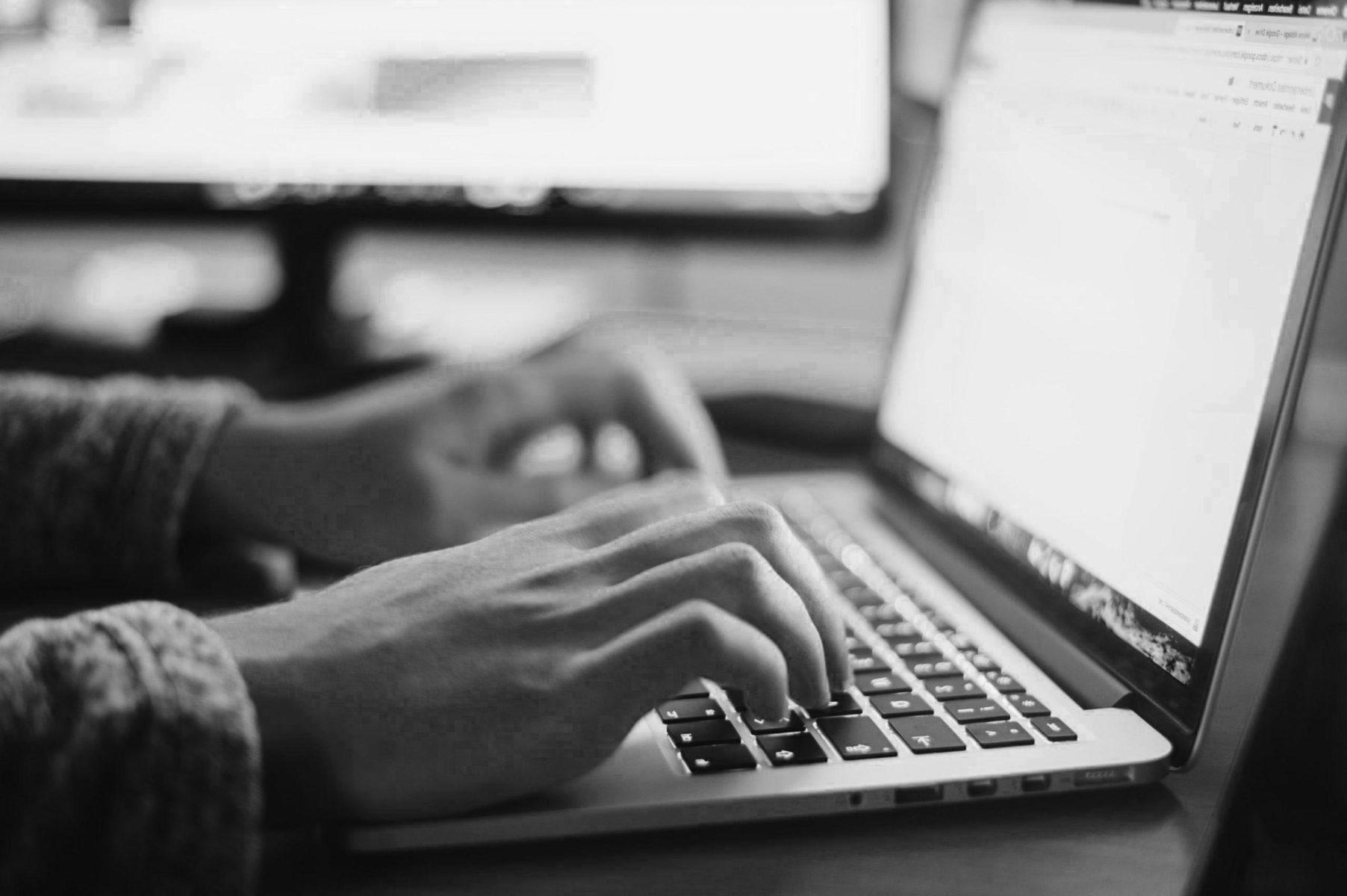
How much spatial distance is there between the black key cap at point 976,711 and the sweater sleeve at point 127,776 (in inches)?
9.0

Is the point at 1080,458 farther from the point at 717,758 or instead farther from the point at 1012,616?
the point at 717,758

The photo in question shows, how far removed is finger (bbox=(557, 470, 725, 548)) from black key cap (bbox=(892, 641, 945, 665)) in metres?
0.09

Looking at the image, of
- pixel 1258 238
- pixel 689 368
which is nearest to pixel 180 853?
pixel 1258 238

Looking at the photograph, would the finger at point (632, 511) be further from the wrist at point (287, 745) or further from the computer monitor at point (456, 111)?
the computer monitor at point (456, 111)

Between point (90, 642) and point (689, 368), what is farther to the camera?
point (689, 368)

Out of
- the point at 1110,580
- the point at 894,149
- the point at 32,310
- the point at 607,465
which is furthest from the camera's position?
the point at 32,310

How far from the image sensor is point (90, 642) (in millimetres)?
348

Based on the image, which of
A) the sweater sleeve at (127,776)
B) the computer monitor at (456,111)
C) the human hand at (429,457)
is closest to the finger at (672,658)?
the sweater sleeve at (127,776)

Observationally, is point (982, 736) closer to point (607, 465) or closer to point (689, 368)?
point (607, 465)

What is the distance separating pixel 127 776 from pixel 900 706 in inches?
9.7

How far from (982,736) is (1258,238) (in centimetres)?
19

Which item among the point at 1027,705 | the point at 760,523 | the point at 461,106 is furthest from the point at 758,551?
the point at 461,106

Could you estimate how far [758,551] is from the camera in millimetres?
400

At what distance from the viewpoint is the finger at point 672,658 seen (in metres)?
0.36
